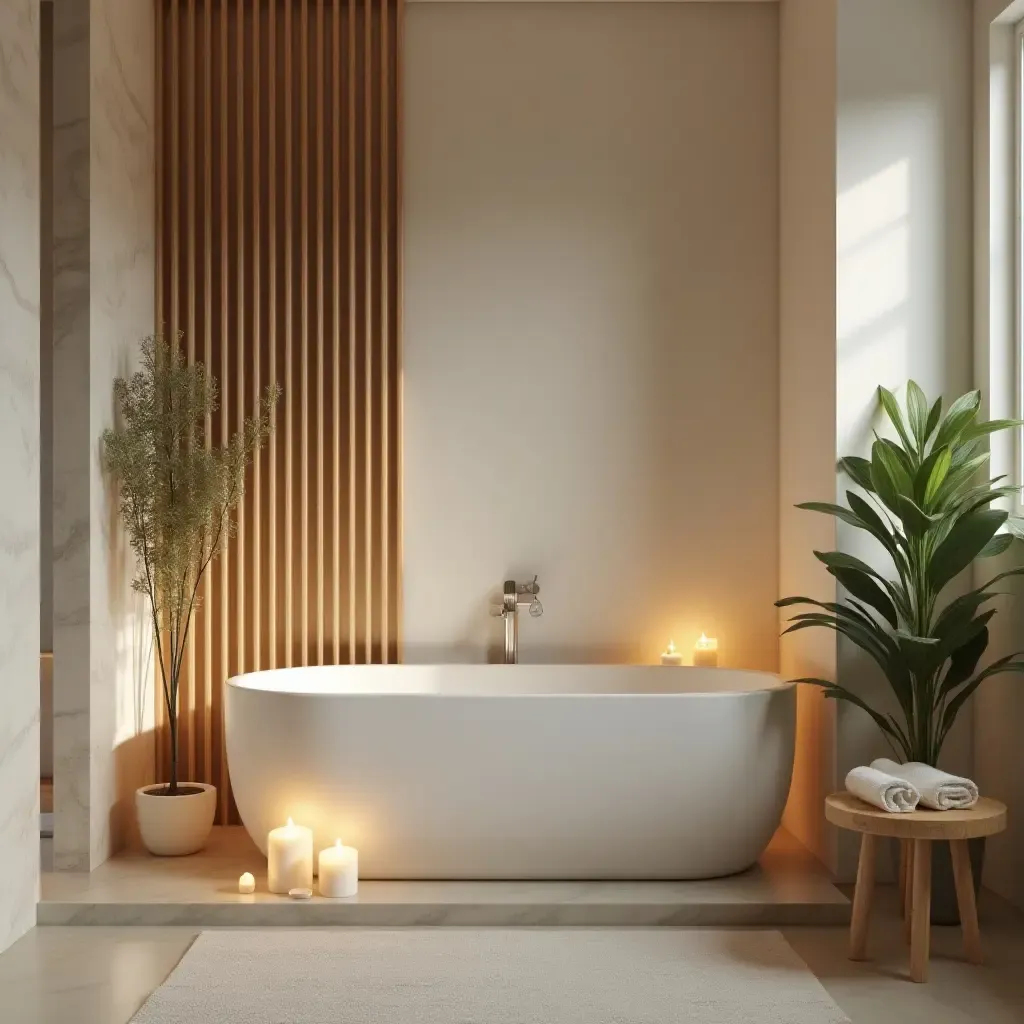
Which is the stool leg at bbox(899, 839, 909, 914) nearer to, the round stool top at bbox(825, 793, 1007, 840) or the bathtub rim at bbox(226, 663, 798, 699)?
the round stool top at bbox(825, 793, 1007, 840)

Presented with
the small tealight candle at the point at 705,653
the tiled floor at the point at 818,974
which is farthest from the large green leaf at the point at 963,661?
the small tealight candle at the point at 705,653

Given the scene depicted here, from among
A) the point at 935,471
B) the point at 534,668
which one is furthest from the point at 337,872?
the point at 935,471

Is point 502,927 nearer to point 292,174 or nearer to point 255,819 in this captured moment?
point 255,819

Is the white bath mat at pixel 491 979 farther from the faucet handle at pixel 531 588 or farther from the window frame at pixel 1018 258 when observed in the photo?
the window frame at pixel 1018 258

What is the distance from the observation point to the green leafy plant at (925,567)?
136 inches

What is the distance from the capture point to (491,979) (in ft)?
9.94

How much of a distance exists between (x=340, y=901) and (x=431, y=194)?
103 inches

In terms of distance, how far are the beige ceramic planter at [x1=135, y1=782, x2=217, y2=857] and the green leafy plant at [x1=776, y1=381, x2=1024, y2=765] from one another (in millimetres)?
2031

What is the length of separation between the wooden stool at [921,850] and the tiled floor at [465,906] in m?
0.32

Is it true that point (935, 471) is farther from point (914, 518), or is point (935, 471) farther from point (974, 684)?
point (974, 684)

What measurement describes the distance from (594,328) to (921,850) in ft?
7.66

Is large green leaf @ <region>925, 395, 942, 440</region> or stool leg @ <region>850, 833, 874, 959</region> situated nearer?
stool leg @ <region>850, 833, 874, 959</region>

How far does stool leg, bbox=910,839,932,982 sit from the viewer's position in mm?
3059

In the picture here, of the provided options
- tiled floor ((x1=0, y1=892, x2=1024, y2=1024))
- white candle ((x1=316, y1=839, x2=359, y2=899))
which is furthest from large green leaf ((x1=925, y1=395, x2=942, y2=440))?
white candle ((x1=316, y1=839, x2=359, y2=899))
